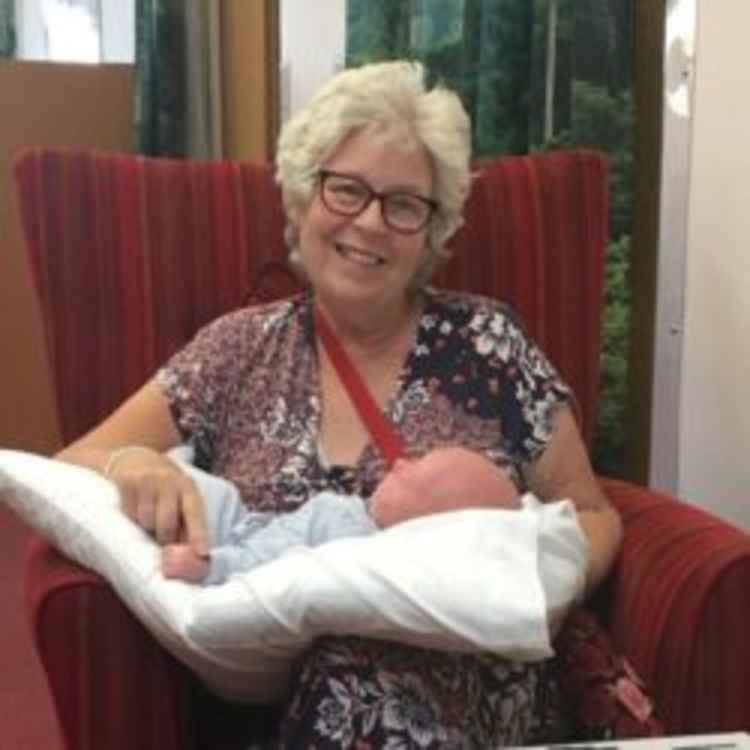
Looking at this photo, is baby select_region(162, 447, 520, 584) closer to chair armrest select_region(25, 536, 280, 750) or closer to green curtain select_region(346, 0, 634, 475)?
chair armrest select_region(25, 536, 280, 750)

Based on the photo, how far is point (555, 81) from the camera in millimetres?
2016

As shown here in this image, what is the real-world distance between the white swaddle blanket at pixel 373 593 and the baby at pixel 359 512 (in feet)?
0.14

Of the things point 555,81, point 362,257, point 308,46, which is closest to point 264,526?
point 362,257

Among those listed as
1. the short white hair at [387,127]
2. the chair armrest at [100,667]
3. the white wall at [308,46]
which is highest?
the white wall at [308,46]

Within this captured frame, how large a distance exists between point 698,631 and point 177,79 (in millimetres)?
2467

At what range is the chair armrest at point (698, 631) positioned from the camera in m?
→ 1.19

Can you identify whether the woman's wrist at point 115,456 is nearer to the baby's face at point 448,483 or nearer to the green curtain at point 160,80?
the baby's face at point 448,483

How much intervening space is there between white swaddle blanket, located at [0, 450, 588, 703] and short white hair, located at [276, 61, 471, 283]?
49cm

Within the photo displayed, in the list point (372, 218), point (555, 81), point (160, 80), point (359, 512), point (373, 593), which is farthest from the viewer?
point (160, 80)

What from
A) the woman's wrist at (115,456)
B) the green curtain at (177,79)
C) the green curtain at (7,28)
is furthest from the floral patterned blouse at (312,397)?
the green curtain at (7,28)

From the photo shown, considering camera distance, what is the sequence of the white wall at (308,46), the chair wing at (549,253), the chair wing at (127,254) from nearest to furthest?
the chair wing at (127,254) < the chair wing at (549,253) < the white wall at (308,46)

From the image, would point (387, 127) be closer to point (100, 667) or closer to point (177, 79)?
point (100, 667)

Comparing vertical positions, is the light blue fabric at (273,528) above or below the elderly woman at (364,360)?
below

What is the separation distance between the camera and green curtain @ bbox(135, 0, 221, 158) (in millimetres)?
3199
